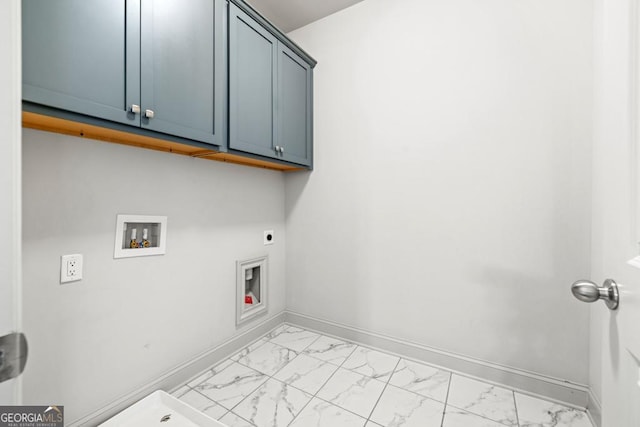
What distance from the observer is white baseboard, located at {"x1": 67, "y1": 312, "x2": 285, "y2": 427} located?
121 cm

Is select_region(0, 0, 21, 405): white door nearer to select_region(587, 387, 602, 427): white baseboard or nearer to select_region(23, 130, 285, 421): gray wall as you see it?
select_region(23, 130, 285, 421): gray wall

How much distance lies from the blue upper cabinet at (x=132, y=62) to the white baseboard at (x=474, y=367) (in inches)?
65.7

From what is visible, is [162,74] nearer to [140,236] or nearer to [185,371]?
[140,236]

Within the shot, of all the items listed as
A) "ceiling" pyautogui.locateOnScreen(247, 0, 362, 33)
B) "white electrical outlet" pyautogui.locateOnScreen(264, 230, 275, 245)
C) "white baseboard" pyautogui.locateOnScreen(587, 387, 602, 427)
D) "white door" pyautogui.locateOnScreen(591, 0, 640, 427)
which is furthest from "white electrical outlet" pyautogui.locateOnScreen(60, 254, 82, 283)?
"white baseboard" pyautogui.locateOnScreen(587, 387, 602, 427)

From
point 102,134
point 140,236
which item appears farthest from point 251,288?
point 102,134

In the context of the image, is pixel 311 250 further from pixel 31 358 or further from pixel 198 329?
pixel 31 358

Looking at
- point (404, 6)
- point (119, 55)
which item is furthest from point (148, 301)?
point (404, 6)

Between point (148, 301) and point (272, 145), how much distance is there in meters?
1.17

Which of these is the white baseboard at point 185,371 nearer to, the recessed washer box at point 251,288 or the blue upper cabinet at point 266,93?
the recessed washer box at point 251,288

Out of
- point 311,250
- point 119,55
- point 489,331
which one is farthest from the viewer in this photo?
point 311,250

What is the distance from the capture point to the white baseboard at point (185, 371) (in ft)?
3.98

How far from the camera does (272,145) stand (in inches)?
68.7

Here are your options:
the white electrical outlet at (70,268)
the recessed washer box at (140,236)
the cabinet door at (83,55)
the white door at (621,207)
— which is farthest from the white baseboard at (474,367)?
the cabinet door at (83,55)

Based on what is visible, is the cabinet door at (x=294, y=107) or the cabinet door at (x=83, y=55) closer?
the cabinet door at (x=83, y=55)
